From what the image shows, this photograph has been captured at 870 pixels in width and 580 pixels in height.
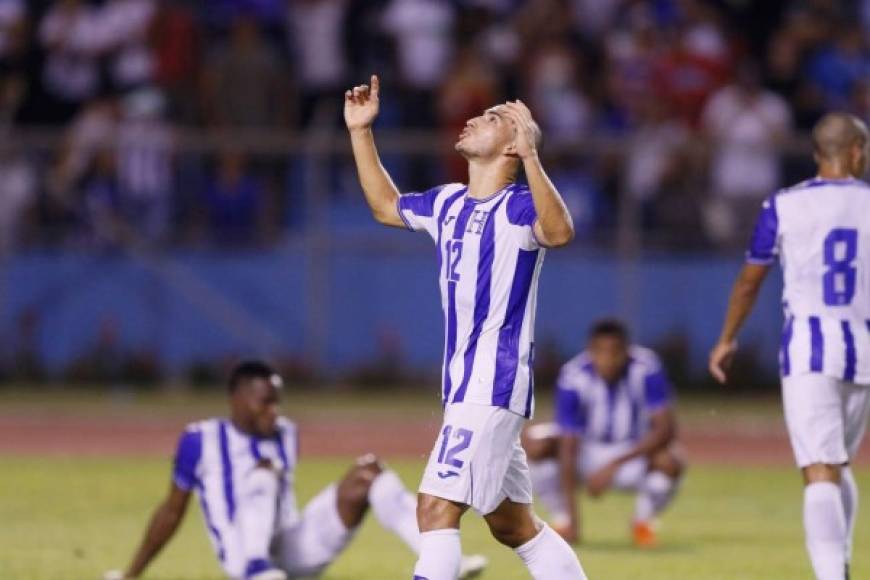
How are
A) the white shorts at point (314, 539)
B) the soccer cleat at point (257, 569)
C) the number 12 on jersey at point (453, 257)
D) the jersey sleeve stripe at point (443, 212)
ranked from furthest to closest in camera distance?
the white shorts at point (314, 539)
the soccer cleat at point (257, 569)
the jersey sleeve stripe at point (443, 212)
the number 12 on jersey at point (453, 257)

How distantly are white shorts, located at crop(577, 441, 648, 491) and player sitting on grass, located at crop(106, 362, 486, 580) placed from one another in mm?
2836

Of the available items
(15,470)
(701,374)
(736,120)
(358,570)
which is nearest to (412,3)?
(736,120)

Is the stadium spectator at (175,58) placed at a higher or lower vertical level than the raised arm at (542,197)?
higher

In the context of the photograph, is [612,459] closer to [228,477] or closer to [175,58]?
[228,477]

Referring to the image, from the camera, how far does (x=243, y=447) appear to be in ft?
32.0

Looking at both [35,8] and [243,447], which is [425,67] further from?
[243,447]

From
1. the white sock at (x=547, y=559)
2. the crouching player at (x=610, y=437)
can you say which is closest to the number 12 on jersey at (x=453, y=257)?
the white sock at (x=547, y=559)

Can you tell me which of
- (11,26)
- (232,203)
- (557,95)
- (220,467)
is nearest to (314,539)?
(220,467)

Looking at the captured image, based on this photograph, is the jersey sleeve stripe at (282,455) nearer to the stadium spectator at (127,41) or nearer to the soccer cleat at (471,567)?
the soccer cleat at (471,567)

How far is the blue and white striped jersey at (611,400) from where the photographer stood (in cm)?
1221

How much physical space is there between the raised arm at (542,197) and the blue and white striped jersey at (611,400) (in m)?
4.97

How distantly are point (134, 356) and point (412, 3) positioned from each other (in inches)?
200

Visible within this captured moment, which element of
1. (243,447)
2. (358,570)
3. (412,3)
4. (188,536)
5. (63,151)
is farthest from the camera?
(412,3)

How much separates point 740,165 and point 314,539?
1146 centimetres
